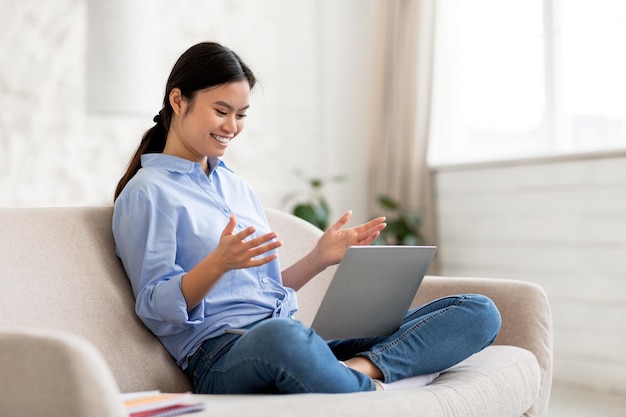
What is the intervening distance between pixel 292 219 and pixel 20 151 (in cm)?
150

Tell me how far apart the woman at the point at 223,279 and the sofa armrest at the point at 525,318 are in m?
0.25

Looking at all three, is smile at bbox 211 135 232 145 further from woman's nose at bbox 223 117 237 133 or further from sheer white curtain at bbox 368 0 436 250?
sheer white curtain at bbox 368 0 436 250

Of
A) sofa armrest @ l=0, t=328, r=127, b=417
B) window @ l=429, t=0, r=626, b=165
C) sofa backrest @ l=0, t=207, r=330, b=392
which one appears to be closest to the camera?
sofa armrest @ l=0, t=328, r=127, b=417

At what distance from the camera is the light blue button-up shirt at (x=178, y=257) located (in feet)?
5.50

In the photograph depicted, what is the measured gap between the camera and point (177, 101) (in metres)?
1.86

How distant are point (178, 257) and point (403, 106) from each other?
2527 millimetres

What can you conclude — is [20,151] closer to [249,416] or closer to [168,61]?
[168,61]

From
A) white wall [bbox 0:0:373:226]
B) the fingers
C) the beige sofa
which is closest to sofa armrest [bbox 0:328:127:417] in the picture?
the beige sofa

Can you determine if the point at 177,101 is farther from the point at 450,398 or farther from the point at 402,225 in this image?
the point at 402,225

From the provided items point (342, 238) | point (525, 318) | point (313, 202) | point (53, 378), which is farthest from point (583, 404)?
point (53, 378)

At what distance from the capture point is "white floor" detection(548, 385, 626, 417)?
289cm

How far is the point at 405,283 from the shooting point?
5.84 ft

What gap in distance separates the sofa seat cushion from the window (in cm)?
171

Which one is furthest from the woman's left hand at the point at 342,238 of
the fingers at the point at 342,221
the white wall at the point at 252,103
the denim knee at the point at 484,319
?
the white wall at the point at 252,103
